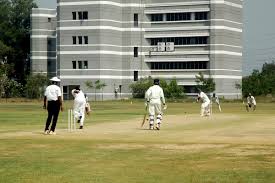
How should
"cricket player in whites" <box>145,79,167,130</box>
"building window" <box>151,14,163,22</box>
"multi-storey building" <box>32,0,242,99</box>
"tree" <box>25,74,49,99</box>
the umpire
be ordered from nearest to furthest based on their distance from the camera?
the umpire < "cricket player in whites" <box>145,79,167,130</box> < "tree" <box>25,74,49,99</box> < "multi-storey building" <box>32,0,242,99</box> < "building window" <box>151,14,163,22</box>

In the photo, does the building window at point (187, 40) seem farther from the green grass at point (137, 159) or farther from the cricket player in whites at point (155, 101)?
the green grass at point (137, 159)

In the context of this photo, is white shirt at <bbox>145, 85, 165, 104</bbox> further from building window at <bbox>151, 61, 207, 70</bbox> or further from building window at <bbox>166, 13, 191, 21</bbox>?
building window at <bbox>166, 13, 191, 21</bbox>

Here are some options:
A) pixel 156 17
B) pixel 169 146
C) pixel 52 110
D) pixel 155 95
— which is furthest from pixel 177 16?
pixel 169 146

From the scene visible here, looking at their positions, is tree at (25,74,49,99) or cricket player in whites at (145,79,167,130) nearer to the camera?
cricket player in whites at (145,79,167,130)

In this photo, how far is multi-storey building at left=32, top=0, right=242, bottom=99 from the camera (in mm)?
123438

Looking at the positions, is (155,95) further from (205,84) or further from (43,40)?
(43,40)

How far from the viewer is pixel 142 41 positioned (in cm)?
12975

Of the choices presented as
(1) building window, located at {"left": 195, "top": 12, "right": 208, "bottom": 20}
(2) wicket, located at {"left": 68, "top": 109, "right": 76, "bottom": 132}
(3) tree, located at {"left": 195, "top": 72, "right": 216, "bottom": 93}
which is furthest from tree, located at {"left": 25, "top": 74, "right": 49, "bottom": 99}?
(2) wicket, located at {"left": 68, "top": 109, "right": 76, "bottom": 132}

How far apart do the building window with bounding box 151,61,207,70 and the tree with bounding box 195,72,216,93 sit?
475 centimetres

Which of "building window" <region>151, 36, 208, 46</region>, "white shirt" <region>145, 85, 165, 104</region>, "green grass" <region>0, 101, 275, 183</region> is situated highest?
"building window" <region>151, 36, 208, 46</region>

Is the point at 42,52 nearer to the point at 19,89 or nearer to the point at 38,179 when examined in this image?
the point at 19,89

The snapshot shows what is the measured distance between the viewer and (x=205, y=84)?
119500 millimetres

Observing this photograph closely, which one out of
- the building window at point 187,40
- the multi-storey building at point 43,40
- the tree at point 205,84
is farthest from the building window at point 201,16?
the multi-storey building at point 43,40

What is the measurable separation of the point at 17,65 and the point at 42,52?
581 inches
